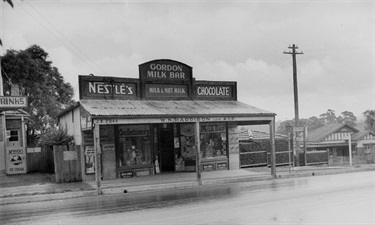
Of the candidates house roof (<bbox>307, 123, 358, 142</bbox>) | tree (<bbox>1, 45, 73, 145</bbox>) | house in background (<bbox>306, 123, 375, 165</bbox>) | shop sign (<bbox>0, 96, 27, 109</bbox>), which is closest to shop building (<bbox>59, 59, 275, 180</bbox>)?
shop sign (<bbox>0, 96, 27, 109</bbox>)

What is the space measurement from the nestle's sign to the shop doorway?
257cm

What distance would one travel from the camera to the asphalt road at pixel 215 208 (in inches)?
377

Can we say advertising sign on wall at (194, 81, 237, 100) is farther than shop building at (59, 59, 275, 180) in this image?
Yes

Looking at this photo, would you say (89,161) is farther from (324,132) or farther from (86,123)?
(324,132)

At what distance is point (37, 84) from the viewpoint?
126ft

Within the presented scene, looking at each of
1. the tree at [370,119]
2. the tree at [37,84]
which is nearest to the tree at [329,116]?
the tree at [370,119]

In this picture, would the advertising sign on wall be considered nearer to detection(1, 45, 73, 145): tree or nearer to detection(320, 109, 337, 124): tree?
detection(1, 45, 73, 145): tree

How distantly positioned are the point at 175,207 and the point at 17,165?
11752mm

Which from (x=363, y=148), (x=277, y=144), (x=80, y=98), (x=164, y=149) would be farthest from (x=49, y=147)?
(x=363, y=148)

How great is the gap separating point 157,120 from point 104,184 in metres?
3.38

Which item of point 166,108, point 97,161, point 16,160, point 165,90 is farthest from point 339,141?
point 97,161

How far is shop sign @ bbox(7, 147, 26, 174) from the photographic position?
20.1m

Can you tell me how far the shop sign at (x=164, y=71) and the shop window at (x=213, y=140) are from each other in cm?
283

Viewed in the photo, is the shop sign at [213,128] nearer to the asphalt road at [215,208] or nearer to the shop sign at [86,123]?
the shop sign at [86,123]
